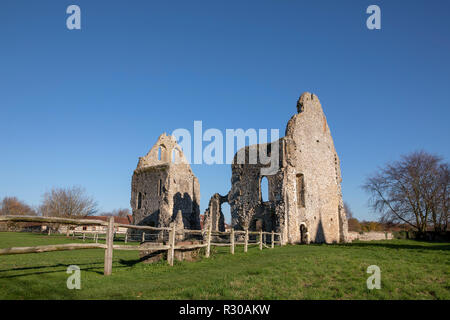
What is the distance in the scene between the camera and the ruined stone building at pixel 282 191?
74.4ft

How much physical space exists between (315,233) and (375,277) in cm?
1801

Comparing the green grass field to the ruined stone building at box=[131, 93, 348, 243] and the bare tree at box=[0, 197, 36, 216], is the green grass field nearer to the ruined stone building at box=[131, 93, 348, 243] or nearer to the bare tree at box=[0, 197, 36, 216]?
the ruined stone building at box=[131, 93, 348, 243]

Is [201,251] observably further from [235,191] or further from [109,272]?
[235,191]

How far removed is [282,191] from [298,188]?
10.9 feet

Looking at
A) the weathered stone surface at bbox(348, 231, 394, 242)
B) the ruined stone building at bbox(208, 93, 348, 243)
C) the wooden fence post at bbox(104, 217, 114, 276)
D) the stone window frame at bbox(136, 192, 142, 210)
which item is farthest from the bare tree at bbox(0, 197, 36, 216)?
the wooden fence post at bbox(104, 217, 114, 276)

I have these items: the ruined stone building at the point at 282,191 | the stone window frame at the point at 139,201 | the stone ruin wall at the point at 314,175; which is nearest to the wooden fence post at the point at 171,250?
the ruined stone building at the point at 282,191

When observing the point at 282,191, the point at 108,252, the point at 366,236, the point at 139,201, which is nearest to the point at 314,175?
the point at 282,191

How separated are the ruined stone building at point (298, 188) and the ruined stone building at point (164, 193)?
3574 mm

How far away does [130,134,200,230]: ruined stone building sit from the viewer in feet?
86.3

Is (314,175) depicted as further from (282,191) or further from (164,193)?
(164,193)

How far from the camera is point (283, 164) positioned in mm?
22641

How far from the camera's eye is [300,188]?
2456 centimetres
